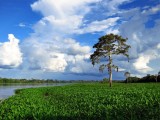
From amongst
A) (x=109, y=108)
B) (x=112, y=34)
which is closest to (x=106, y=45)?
(x=112, y=34)

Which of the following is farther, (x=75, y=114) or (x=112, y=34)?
(x=112, y=34)

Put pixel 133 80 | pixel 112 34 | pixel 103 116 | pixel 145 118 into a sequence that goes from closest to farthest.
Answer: pixel 145 118, pixel 103 116, pixel 112 34, pixel 133 80

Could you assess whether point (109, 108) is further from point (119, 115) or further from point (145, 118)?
point (145, 118)

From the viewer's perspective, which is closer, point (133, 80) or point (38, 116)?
point (38, 116)

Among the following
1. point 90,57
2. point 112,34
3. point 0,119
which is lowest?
→ point 0,119

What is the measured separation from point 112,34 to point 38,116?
47.1 metres

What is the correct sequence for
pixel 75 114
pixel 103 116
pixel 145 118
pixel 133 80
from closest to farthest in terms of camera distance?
pixel 145 118, pixel 103 116, pixel 75 114, pixel 133 80

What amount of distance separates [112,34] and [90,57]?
6662mm

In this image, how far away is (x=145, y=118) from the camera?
1571 cm

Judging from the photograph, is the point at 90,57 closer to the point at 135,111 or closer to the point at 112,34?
the point at 112,34

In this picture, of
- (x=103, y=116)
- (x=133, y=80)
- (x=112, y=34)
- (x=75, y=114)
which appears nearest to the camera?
(x=103, y=116)

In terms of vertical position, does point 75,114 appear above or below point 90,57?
below

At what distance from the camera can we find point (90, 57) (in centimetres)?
6488

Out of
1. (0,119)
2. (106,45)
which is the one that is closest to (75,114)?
(0,119)
